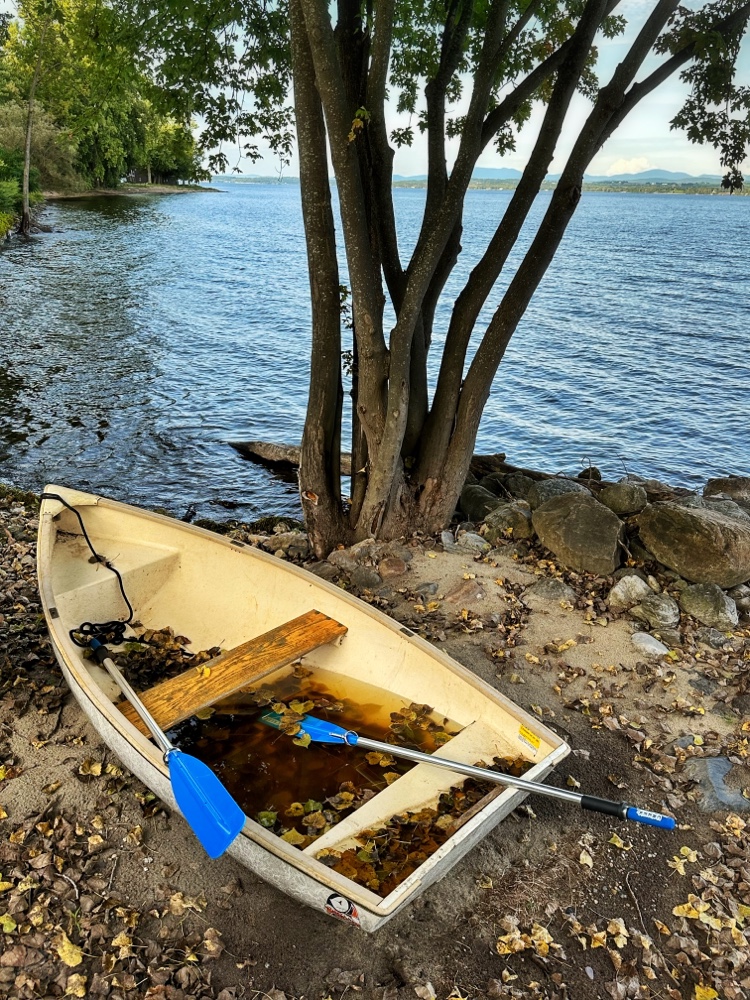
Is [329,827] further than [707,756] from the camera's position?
No

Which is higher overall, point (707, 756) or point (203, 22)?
point (203, 22)

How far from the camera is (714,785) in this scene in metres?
4.83

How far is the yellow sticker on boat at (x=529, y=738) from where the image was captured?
435cm

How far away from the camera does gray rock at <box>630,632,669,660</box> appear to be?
6094 millimetres

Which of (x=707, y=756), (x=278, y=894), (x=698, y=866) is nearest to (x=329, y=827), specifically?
(x=278, y=894)

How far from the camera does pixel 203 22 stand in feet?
24.5

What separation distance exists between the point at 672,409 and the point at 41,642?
14.6 m

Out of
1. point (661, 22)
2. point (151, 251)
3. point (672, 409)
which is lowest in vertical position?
point (672, 409)

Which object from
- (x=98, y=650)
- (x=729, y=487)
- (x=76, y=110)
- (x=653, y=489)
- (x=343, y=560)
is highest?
(x=76, y=110)

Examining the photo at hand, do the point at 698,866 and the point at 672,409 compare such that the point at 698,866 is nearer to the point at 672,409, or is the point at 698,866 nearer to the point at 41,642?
the point at 41,642

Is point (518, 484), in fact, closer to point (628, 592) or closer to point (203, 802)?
point (628, 592)

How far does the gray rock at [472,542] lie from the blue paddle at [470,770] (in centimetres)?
320

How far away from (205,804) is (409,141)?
653 centimetres

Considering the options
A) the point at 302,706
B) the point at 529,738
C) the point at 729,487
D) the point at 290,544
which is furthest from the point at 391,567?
the point at 729,487
